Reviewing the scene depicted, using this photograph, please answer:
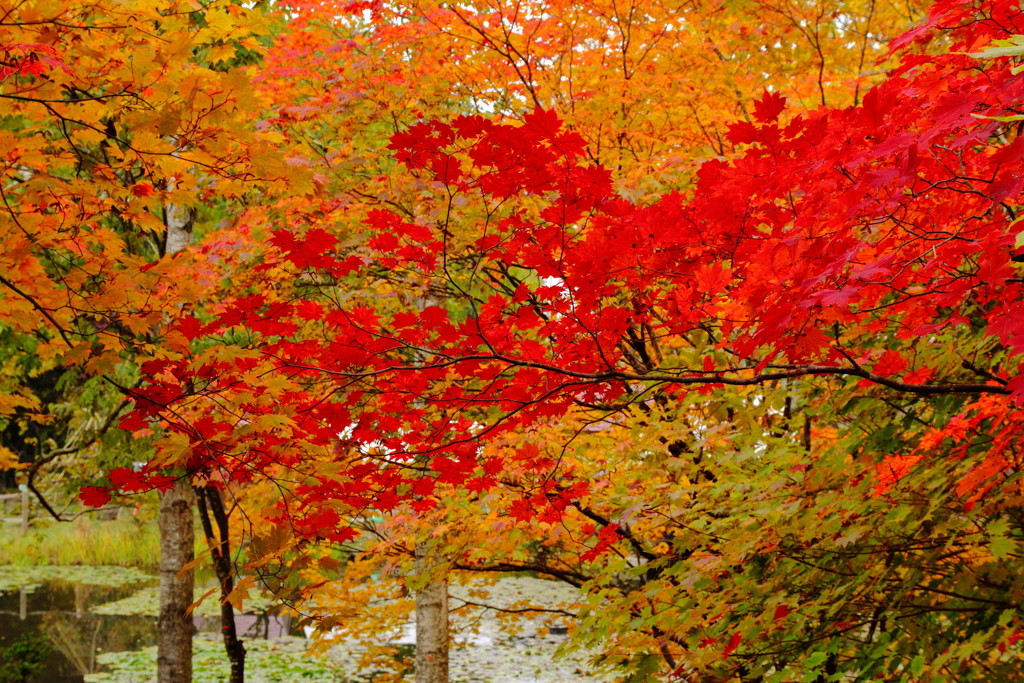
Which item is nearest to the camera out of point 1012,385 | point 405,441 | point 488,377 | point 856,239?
point 1012,385

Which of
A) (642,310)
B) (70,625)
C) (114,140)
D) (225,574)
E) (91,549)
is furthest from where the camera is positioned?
(91,549)

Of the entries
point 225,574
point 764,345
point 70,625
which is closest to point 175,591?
point 225,574

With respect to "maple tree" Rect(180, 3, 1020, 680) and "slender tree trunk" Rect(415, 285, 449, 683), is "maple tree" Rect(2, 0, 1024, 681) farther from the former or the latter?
"slender tree trunk" Rect(415, 285, 449, 683)

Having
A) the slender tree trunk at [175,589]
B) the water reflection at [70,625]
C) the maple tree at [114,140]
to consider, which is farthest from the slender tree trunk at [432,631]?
the water reflection at [70,625]

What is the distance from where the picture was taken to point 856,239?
2395mm

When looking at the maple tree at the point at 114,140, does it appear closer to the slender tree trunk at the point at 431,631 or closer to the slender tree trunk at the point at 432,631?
the slender tree trunk at the point at 431,631

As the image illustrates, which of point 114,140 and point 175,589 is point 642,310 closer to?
point 114,140

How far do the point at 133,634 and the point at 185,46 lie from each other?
13.1 metres

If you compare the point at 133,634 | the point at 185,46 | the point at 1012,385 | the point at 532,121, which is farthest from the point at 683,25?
the point at 133,634

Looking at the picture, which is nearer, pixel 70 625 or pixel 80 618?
pixel 70 625

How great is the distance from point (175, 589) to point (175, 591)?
2cm

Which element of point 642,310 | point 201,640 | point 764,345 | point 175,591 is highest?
point 642,310

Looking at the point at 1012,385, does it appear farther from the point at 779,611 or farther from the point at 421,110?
the point at 421,110

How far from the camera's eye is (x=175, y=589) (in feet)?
22.3
